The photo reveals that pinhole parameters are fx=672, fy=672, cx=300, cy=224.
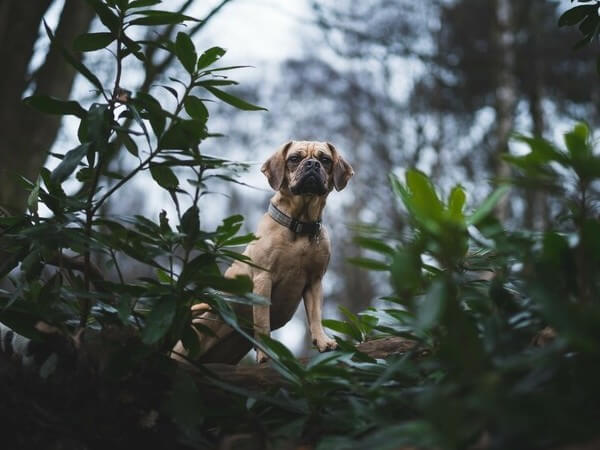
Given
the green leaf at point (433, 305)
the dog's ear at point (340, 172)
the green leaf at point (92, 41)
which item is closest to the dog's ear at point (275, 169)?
the dog's ear at point (340, 172)

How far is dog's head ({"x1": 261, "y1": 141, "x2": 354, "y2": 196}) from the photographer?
162 inches

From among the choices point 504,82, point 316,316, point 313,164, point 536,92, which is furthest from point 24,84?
point 536,92

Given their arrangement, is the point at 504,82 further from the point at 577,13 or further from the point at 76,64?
the point at 76,64

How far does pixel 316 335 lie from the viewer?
12.8 feet

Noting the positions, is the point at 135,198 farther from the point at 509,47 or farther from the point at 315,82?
the point at 509,47

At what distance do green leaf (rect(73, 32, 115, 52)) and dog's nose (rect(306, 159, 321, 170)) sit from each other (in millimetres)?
1807

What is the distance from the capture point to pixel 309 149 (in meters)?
4.45

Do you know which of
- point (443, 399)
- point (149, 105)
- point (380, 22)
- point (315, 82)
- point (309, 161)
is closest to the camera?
point (443, 399)

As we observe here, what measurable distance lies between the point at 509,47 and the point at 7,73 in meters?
12.6

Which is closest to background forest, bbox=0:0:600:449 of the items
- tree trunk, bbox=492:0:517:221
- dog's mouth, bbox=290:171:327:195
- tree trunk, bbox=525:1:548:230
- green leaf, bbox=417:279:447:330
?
green leaf, bbox=417:279:447:330

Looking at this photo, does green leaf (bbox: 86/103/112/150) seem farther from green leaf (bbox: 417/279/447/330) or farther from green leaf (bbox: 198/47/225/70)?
green leaf (bbox: 417/279/447/330)

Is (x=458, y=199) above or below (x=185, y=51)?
below

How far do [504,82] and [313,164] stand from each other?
1178 cm

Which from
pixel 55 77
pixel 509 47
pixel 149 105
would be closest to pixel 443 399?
pixel 149 105
